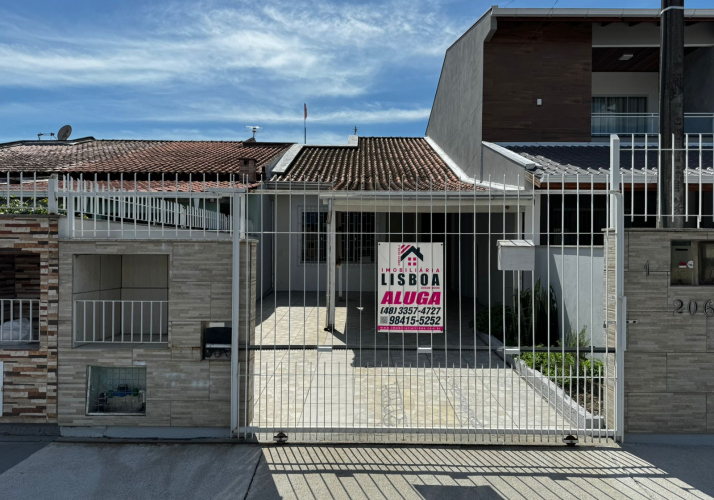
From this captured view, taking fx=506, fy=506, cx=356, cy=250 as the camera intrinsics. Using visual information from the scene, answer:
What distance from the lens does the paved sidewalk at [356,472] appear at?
418cm

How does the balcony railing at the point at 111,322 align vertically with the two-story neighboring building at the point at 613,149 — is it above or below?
below

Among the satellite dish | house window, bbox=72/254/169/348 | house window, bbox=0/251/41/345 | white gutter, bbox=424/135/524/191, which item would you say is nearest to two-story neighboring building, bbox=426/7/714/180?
white gutter, bbox=424/135/524/191

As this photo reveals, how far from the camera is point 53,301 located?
5.25 metres

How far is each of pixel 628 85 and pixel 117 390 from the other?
1482cm

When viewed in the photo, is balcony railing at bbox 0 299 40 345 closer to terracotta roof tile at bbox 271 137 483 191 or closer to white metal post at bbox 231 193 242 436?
white metal post at bbox 231 193 242 436

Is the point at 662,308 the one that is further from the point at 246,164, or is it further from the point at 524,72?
the point at 246,164

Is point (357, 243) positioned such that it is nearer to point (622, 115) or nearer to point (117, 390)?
point (622, 115)

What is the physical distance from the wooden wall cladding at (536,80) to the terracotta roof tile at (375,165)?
6.33 feet

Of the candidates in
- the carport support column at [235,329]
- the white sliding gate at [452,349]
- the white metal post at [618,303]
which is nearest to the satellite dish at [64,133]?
the white sliding gate at [452,349]

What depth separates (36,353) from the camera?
5258 mm

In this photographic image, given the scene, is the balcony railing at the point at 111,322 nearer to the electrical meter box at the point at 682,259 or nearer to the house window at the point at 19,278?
the house window at the point at 19,278

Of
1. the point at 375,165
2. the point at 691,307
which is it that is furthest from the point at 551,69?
the point at 691,307

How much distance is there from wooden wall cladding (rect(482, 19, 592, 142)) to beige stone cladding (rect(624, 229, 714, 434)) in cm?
751

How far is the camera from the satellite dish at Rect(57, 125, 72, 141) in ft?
73.6
